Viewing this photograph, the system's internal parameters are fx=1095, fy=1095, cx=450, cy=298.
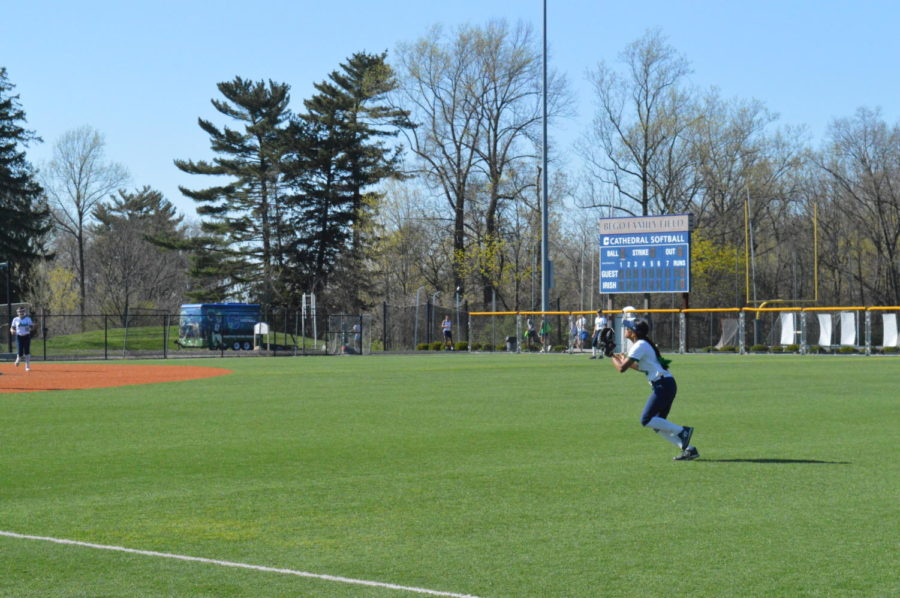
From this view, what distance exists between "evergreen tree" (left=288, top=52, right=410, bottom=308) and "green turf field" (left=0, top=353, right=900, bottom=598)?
58.2 meters

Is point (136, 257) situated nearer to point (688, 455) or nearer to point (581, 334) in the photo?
point (581, 334)

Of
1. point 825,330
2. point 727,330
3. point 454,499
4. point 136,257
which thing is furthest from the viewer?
point 136,257

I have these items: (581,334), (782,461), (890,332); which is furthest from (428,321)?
(782,461)

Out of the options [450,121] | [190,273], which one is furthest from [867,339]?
[190,273]

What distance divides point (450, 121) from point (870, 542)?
64.3 meters

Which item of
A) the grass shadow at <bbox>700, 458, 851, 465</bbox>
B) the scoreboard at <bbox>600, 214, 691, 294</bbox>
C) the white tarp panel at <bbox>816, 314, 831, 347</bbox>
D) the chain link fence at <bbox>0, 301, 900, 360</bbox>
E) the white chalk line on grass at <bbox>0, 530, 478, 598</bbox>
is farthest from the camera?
the scoreboard at <bbox>600, 214, 691, 294</bbox>

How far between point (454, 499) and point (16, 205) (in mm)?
69898

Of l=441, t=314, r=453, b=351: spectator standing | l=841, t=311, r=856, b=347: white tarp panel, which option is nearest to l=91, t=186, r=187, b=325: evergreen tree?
l=441, t=314, r=453, b=351: spectator standing

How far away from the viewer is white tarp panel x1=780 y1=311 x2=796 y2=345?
46.8 metres

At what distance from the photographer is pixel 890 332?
45094mm

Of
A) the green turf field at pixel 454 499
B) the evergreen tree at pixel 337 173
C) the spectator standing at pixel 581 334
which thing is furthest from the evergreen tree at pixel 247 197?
the green turf field at pixel 454 499

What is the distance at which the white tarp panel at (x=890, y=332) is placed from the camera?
147 feet

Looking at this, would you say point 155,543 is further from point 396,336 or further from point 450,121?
point 450,121

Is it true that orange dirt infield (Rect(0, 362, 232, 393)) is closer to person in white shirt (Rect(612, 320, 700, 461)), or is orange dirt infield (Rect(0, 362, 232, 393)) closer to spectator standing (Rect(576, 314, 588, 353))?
person in white shirt (Rect(612, 320, 700, 461))
